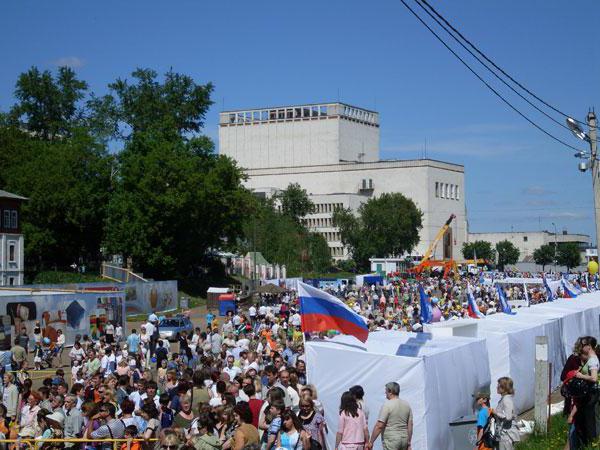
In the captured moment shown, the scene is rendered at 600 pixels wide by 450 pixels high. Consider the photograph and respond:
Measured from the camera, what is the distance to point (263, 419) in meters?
11.7

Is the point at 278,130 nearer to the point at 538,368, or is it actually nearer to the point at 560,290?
the point at 560,290

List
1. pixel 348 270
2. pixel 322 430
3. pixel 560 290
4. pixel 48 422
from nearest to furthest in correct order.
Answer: pixel 322 430
pixel 48 422
pixel 560 290
pixel 348 270

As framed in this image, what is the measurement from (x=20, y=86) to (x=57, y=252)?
22.8 m

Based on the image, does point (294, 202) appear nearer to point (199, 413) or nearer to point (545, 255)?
point (545, 255)

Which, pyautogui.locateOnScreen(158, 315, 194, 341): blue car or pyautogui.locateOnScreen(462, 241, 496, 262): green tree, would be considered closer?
pyautogui.locateOnScreen(158, 315, 194, 341): blue car

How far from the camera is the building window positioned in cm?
6825

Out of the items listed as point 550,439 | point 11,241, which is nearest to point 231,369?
point 550,439

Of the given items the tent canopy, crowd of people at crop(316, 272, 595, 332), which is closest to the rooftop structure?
crowd of people at crop(316, 272, 595, 332)

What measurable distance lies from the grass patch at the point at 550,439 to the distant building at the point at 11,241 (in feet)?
183

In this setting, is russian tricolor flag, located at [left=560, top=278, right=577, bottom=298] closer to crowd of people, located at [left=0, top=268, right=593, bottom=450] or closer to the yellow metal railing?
crowd of people, located at [left=0, top=268, right=593, bottom=450]

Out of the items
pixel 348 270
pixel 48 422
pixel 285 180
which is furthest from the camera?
pixel 285 180

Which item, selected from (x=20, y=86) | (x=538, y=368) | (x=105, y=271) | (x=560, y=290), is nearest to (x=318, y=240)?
(x=20, y=86)

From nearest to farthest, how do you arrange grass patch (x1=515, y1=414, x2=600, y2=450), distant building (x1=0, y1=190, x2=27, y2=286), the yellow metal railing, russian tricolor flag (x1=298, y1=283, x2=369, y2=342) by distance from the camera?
the yellow metal railing → grass patch (x1=515, y1=414, x2=600, y2=450) → russian tricolor flag (x1=298, y1=283, x2=369, y2=342) → distant building (x1=0, y1=190, x2=27, y2=286)

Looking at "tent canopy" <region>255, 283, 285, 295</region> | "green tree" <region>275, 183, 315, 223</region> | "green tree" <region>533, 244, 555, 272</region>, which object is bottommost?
"tent canopy" <region>255, 283, 285, 295</region>
